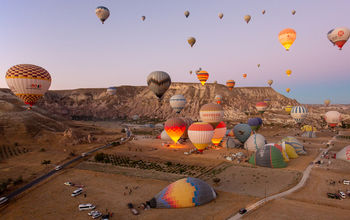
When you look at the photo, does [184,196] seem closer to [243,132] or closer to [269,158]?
[269,158]

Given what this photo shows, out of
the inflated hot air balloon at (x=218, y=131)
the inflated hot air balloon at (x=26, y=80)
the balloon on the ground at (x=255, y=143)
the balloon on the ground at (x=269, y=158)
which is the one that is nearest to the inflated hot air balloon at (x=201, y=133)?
the inflated hot air balloon at (x=218, y=131)

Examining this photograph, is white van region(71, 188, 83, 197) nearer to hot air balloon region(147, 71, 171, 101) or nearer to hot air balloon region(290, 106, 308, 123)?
hot air balloon region(147, 71, 171, 101)

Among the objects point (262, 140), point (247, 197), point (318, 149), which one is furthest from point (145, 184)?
point (318, 149)

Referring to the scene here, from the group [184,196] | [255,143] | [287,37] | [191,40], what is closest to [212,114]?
[255,143]

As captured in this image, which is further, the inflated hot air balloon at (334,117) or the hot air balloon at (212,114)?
the inflated hot air balloon at (334,117)

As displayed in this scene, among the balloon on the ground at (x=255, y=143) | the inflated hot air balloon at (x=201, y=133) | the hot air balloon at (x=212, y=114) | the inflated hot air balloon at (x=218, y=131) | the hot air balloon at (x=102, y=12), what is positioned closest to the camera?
the inflated hot air balloon at (x=201, y=133)

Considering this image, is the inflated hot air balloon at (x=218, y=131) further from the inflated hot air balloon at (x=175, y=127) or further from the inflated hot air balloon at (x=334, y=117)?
the inflated hot air balloon at (x=334, y=117)
